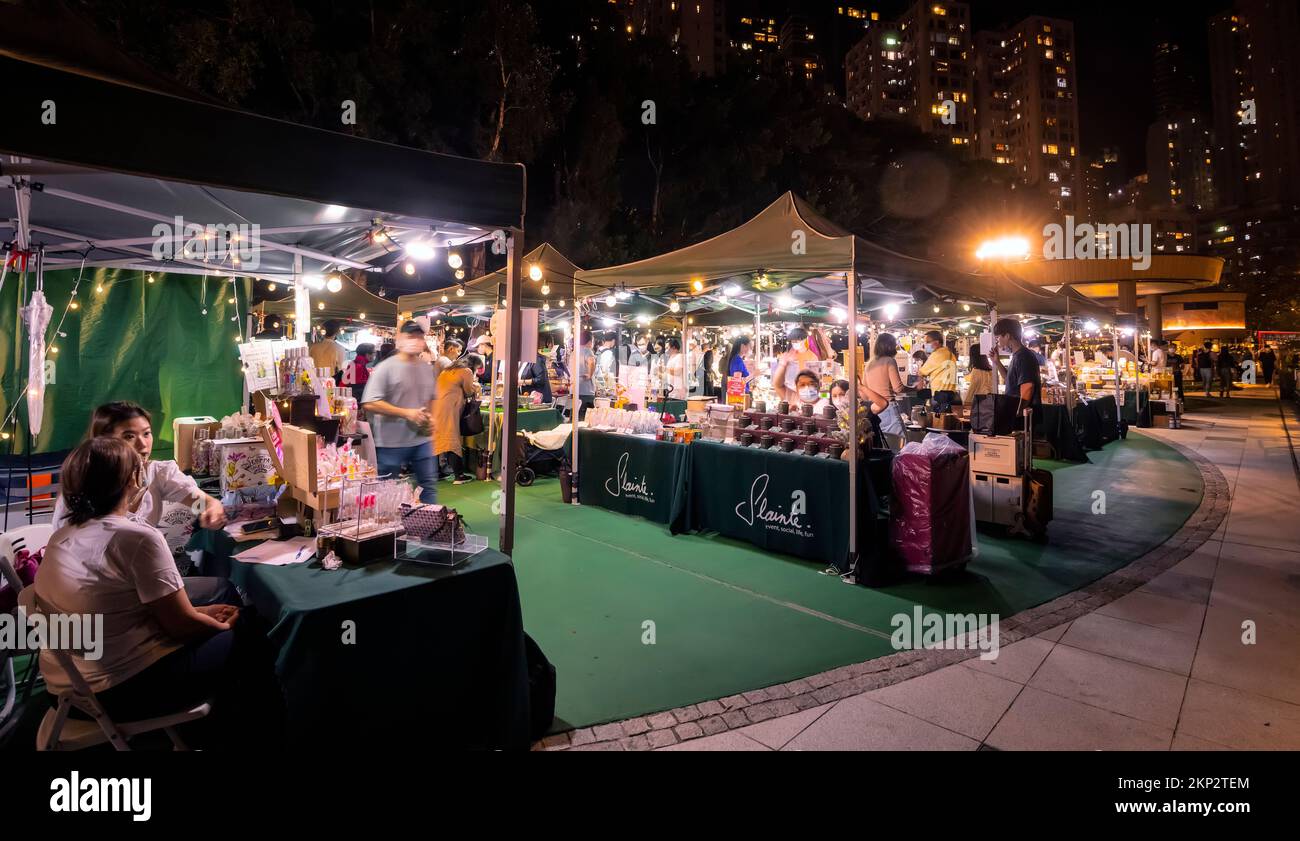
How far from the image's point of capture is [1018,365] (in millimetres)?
7121

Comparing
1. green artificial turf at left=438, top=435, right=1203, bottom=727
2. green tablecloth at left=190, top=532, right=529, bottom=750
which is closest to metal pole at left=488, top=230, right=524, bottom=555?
green tablecloth at left=190, top=532, right=529, bottom=750

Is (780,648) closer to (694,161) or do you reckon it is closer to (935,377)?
(935,377)

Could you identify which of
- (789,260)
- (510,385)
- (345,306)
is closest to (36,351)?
(510,385)

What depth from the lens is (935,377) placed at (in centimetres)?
1067

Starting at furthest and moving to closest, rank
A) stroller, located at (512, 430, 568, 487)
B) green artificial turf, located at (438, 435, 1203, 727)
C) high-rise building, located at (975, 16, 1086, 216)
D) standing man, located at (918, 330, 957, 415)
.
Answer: high-rise building, located at (975, 16, 1086, 216) → standing man, located at (918, 330, 957, 415) → stroller, located at (512, 430, 568, 487) → green artificial turf, located at (438, 435, 1203, 727)

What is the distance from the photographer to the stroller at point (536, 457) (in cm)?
881

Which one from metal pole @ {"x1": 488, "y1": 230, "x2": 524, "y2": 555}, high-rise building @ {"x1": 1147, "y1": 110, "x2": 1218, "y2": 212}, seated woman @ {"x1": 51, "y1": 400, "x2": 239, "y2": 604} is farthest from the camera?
high-rise building @ {"x1": 1147, "y1": 110, "x2": 1218, "y2": 212}

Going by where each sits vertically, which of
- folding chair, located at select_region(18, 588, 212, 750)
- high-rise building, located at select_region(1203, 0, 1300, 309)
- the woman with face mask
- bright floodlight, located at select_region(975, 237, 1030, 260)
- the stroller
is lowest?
folding chair, located at select_region(18, 588, 212, 750)

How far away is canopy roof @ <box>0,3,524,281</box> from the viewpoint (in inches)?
84.5

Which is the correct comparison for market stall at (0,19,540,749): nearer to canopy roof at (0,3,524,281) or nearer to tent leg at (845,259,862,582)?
canopy roof at (0,3,524,281)

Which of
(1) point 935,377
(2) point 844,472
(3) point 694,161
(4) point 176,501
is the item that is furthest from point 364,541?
(3) point 694,161

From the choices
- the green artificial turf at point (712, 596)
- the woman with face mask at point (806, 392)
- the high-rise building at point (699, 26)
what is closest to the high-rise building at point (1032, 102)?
the high-rise building at point (699, 26)

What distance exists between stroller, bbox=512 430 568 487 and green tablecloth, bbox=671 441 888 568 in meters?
2.49

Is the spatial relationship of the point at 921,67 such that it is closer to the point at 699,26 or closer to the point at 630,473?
the point at 699,26
